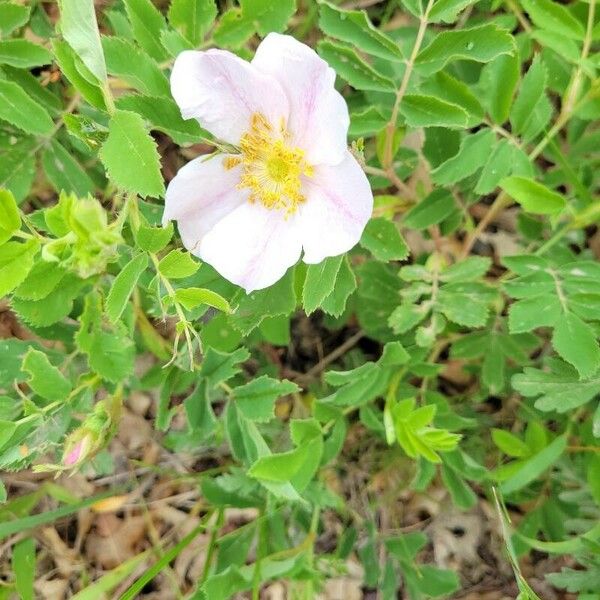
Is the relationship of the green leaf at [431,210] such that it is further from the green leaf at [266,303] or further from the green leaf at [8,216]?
the green leaf at [8,216]

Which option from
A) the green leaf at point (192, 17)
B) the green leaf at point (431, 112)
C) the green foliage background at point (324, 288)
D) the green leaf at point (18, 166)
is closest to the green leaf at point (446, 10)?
the green foliage background at point (324, 288)

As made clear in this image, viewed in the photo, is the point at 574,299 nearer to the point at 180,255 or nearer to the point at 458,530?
the point at 180,255

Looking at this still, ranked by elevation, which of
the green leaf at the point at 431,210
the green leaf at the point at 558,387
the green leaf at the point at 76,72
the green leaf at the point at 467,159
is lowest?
the green leaf at the point at 558,387

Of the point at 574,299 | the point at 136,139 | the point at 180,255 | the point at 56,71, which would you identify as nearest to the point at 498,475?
the point at 574,299

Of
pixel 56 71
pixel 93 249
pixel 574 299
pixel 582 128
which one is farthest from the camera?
pixel 582 128

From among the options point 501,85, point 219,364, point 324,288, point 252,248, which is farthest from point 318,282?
point 501,85

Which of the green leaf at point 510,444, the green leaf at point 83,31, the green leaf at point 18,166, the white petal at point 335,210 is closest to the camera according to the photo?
the green leaf at point 83,31

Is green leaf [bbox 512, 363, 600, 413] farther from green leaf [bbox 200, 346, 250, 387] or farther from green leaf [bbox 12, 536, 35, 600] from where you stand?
green leaf [bbox 12, 536, 35, 600]
